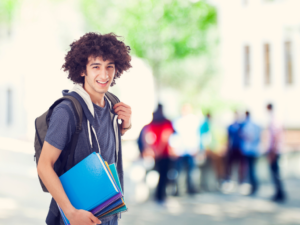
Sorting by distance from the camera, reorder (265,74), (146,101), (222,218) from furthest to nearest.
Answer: (146,101), (265,74), (222,218)

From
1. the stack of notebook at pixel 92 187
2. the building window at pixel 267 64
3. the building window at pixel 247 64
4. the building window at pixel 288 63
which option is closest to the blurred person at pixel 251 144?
the stack of notebook at pixel 92 187

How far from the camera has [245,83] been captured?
2009cm

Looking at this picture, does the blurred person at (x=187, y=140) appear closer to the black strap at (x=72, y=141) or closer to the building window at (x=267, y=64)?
the black strap at (x=72, y=141)

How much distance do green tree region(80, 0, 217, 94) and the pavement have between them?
16356 mm

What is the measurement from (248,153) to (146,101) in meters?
18.0

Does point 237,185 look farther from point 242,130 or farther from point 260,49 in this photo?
point 260,49

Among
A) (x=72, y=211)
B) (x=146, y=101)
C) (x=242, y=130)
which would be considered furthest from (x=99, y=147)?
(x=146, y=101)

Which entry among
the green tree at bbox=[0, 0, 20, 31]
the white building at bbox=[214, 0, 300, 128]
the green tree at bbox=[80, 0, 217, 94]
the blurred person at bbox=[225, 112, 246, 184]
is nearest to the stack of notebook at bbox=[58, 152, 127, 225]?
the blurred person at bbox=[225, 112, 246, 184]

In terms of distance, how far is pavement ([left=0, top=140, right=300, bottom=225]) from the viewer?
5.93 meters

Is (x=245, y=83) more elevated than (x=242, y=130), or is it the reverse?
(x=245, y=83)

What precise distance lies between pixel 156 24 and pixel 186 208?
18607mm

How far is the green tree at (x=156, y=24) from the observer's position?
23.9 meters

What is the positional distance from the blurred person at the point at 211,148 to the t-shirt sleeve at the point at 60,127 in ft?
20.5

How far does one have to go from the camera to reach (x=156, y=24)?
23906mm
